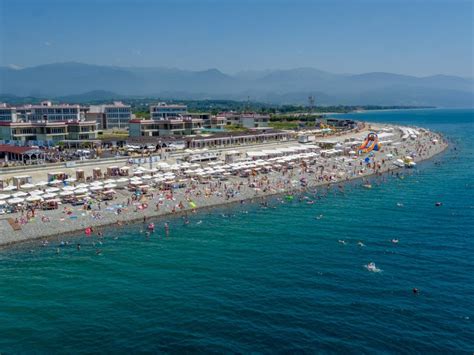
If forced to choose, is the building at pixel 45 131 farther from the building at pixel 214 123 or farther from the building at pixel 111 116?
the building at pixel 214 123

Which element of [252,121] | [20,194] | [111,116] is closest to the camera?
[20,194]

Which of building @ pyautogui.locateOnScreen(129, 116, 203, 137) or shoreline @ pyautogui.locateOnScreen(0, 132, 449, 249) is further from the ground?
building @ pyautogui.locateOnScreen(129, 116, 203, 137)

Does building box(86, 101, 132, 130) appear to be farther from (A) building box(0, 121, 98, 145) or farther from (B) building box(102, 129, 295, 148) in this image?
(A) building box(0, 121, 98, 145)

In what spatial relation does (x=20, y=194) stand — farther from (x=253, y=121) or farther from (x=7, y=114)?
(x=253, y=121)

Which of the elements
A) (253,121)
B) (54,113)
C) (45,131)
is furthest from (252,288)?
(253,121)

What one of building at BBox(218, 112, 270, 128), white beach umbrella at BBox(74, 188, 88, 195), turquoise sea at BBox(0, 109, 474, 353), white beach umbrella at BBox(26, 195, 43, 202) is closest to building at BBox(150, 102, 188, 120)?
building at BBox(218, 112, 270, 128)
